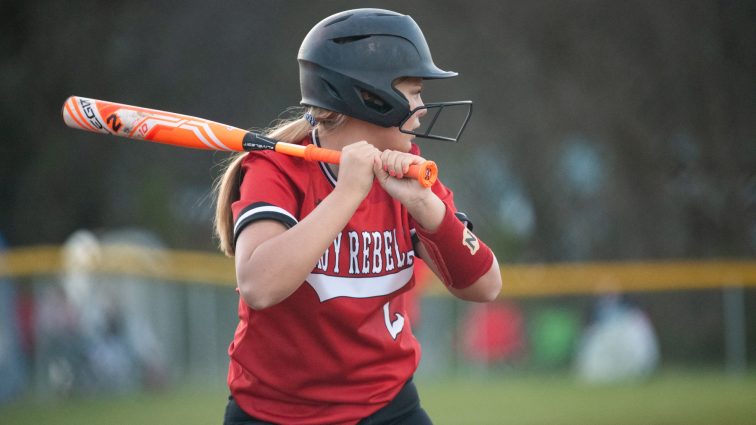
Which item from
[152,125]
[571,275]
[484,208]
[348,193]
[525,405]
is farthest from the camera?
[484,208]

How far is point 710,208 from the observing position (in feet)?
49.6

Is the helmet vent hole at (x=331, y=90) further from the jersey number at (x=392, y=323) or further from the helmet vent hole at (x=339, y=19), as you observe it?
the jersey number at (x=392, y=323)

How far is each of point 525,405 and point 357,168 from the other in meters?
6.66

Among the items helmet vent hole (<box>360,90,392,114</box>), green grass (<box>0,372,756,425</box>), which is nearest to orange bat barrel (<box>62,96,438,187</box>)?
helmet vent hole (<box>360,90,392,114</box>)

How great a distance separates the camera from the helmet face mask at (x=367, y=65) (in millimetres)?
3203

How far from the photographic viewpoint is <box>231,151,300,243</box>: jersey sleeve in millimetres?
3029

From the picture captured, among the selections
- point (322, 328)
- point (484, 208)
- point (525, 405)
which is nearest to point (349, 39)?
point (322, 328)

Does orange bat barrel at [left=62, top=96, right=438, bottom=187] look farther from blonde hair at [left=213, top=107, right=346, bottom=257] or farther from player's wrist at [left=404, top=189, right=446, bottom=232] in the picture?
player's wrist at [left=404, top=189, right=446, bottom=232]

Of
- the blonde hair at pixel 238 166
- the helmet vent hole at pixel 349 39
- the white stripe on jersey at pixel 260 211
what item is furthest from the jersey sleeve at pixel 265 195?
→ the helmet vent hole at pixel 349 39

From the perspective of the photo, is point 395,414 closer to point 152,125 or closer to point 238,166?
point 238,166

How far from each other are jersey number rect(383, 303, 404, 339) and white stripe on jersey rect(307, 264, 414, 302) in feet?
0.22

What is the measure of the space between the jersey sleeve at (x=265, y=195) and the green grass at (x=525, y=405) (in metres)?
4.91

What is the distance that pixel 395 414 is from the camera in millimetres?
3367

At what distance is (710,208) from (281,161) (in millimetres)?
12847
